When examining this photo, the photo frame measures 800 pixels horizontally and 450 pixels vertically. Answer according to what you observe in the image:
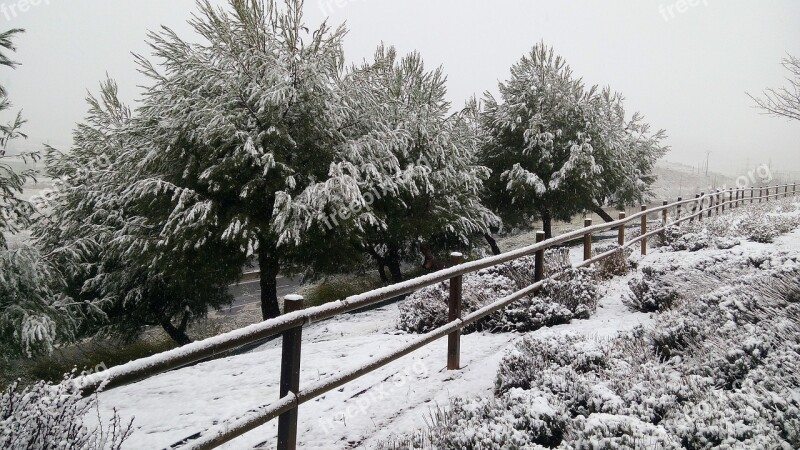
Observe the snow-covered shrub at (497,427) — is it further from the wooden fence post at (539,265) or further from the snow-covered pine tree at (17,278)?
the snow-covered pine tree at (17,278)

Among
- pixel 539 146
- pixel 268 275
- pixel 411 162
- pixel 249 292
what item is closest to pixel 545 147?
pixel 539 146

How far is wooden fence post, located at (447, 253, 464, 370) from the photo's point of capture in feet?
16.1

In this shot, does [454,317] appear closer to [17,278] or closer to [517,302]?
[517,302]

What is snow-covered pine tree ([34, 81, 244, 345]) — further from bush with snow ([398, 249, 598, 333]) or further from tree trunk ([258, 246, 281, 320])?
bush with snow ([398, 249, 598, 333])

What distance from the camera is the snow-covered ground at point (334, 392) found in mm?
3801

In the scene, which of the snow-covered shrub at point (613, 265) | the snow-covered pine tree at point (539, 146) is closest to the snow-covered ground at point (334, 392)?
the snow-covered shrub at point (613, 265)

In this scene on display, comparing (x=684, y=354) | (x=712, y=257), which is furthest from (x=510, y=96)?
(x=684, y=354)

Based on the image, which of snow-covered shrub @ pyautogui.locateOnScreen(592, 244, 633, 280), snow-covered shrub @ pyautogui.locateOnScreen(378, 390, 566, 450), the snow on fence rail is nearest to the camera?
the snow on fence rail

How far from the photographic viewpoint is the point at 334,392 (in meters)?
4.61

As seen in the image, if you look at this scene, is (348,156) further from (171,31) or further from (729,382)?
(729,382)

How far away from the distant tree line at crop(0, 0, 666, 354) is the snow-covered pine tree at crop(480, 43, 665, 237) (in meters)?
5.76

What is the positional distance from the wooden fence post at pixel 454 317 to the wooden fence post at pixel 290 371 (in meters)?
2.16

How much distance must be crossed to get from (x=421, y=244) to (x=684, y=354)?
1788cm

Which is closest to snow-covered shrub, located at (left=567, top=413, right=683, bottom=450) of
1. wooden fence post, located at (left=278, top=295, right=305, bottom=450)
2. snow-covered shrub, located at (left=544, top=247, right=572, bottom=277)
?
wooden fence post, located at (left=278, top=295, right=305, bottom=450)
